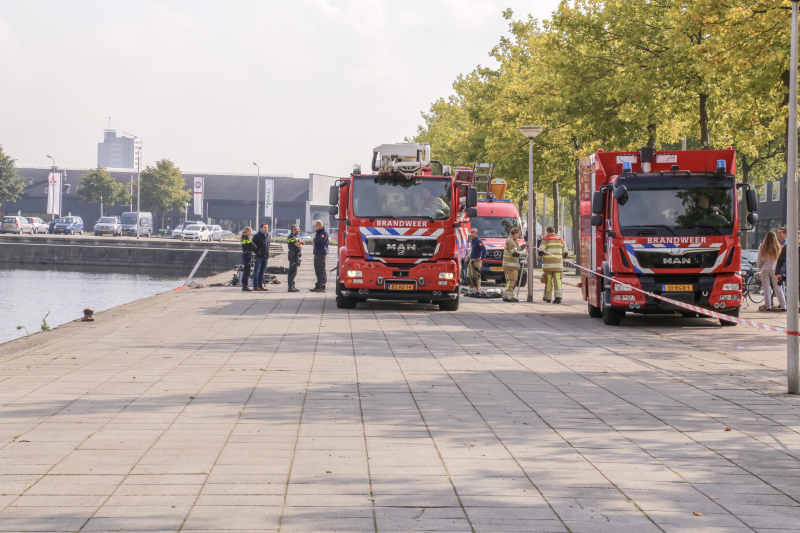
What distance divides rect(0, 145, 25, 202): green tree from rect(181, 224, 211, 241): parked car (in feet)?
72.0

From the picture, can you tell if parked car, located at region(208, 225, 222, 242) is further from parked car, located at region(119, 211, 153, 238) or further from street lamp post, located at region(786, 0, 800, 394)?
street lamp post, located at region(786, 0, 800, 394)

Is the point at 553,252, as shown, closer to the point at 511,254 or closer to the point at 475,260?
the point at 511,254

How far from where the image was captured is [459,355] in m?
11.6

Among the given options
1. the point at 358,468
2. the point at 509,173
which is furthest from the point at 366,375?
the point at 509,173

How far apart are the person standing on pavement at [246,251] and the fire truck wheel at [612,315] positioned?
10890 mm

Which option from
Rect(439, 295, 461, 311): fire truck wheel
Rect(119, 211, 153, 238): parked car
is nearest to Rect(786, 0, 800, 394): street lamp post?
Rect(439, 295, 461, 311): fire truck wheel

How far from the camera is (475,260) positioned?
23.7 meters

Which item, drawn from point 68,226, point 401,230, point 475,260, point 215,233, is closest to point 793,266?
point 401,230

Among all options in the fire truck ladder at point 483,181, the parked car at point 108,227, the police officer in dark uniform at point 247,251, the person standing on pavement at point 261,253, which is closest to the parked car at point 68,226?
the parked car at point 108,227

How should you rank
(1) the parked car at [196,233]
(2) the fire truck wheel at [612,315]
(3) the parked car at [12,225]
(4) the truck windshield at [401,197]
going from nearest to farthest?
1. (2) the fire truck wheel at [612,315]
2. (4) the truck windshield at [401,197]
3. (3) the parked car at [12,225]
4. (1) the parked car at [196,233]

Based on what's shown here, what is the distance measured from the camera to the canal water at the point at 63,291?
902 inches

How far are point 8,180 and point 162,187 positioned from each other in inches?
561

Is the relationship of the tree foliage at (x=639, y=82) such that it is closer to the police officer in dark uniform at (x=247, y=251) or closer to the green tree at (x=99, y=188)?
the police officer in dark uniform at (x=247, y=251)

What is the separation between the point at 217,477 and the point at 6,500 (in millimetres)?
1180
